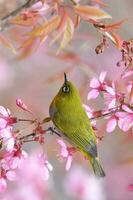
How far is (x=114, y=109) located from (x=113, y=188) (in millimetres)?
1862

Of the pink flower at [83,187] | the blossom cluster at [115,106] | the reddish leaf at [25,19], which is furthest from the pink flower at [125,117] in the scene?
the pink flower at [83,187]

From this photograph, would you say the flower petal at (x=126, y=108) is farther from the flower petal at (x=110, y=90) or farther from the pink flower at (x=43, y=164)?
the pink flower at (x=43, y=164)

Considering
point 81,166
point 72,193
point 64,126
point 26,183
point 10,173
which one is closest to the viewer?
point 10,173

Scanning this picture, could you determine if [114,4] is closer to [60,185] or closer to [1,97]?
[1,97]

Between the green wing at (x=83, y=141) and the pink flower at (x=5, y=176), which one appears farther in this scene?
the green wing at (x=83, y=141)

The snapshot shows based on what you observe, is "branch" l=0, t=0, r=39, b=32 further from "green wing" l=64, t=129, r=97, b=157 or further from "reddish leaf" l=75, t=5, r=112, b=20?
"green wing" l=64, t=129, r=97, b=157

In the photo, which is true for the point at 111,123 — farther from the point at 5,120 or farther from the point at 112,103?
the point at 5,120

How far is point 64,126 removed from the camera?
1629mm

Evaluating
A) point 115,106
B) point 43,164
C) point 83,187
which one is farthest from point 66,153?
point 83,187

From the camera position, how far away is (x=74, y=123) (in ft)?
5.34

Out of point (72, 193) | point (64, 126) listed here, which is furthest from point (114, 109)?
point (72, 193)

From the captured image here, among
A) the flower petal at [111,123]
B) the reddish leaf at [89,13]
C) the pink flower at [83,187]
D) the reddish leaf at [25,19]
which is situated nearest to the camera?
the reddish leaf at [89,13]

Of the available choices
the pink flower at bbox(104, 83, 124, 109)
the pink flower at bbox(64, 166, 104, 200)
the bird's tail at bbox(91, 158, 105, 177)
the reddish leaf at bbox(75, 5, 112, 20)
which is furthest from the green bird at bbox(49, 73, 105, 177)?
the pink flower at bbox(64, 166, 104, 200)

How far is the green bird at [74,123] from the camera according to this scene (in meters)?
1.58
